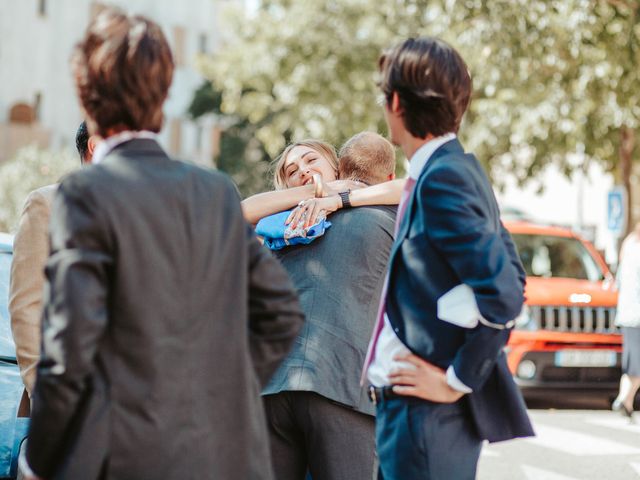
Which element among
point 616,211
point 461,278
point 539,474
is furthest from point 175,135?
point 461,278

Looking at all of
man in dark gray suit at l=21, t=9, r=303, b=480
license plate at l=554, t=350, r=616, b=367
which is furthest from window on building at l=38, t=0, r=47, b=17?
man in dark gray suit at l=21, t=9, r=303, b=480

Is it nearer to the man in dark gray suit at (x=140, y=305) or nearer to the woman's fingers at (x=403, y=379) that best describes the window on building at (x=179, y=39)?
the woman's fingers at (x=403, y=379)

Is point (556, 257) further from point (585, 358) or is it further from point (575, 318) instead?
point (585, 358)

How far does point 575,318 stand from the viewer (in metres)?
12.8

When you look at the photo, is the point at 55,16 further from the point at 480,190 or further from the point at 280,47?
the point at 480,190

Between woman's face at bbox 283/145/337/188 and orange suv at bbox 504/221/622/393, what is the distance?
7946mm

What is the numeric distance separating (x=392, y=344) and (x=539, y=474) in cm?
552

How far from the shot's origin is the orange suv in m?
12.5

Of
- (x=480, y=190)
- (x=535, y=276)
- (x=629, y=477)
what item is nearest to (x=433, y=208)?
(x=480, y=190)

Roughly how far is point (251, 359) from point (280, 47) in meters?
23.3

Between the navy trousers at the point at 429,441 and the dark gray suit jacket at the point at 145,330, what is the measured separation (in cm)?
54

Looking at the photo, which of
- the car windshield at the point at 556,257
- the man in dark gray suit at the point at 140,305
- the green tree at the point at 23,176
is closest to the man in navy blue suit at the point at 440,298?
the man in dark gray suit at the point at 140,305

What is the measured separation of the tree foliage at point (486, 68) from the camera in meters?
15.1

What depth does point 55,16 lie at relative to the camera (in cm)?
4250
